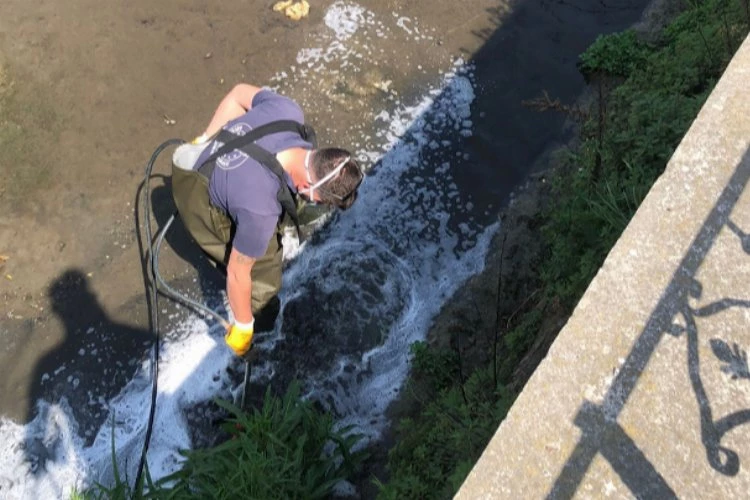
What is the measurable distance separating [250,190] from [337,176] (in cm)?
45

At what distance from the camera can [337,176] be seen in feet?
10.9

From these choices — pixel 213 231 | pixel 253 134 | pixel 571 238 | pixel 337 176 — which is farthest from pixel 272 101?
pixel 571 238

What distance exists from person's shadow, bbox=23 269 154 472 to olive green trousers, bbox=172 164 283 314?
93cm

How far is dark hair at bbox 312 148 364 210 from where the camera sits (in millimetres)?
3309

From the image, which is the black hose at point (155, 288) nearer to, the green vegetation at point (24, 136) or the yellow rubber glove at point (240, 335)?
the yellow rubber glove at point (240, 335)

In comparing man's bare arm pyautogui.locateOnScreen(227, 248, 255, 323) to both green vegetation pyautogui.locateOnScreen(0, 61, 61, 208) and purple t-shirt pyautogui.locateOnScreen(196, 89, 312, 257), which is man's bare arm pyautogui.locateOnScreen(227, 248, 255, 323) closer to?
purple t-shirt pyautogui.locateOnScreen(196, 89, 312, 257)

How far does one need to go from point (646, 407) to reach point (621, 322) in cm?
28

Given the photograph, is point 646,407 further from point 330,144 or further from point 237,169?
point 330,144

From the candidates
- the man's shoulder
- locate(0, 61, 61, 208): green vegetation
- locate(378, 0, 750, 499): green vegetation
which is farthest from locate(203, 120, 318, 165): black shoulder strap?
locate(0, 61, 61, 208): green vegetation

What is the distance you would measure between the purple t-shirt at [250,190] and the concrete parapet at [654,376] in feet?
5.74

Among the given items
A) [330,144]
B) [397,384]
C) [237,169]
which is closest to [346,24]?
[330,144]

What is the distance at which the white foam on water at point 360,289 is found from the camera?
4062 millimetres

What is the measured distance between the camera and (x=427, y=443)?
3.33 m

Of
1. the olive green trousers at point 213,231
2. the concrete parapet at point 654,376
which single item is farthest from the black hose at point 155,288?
the concrete parapet at point 654,376
